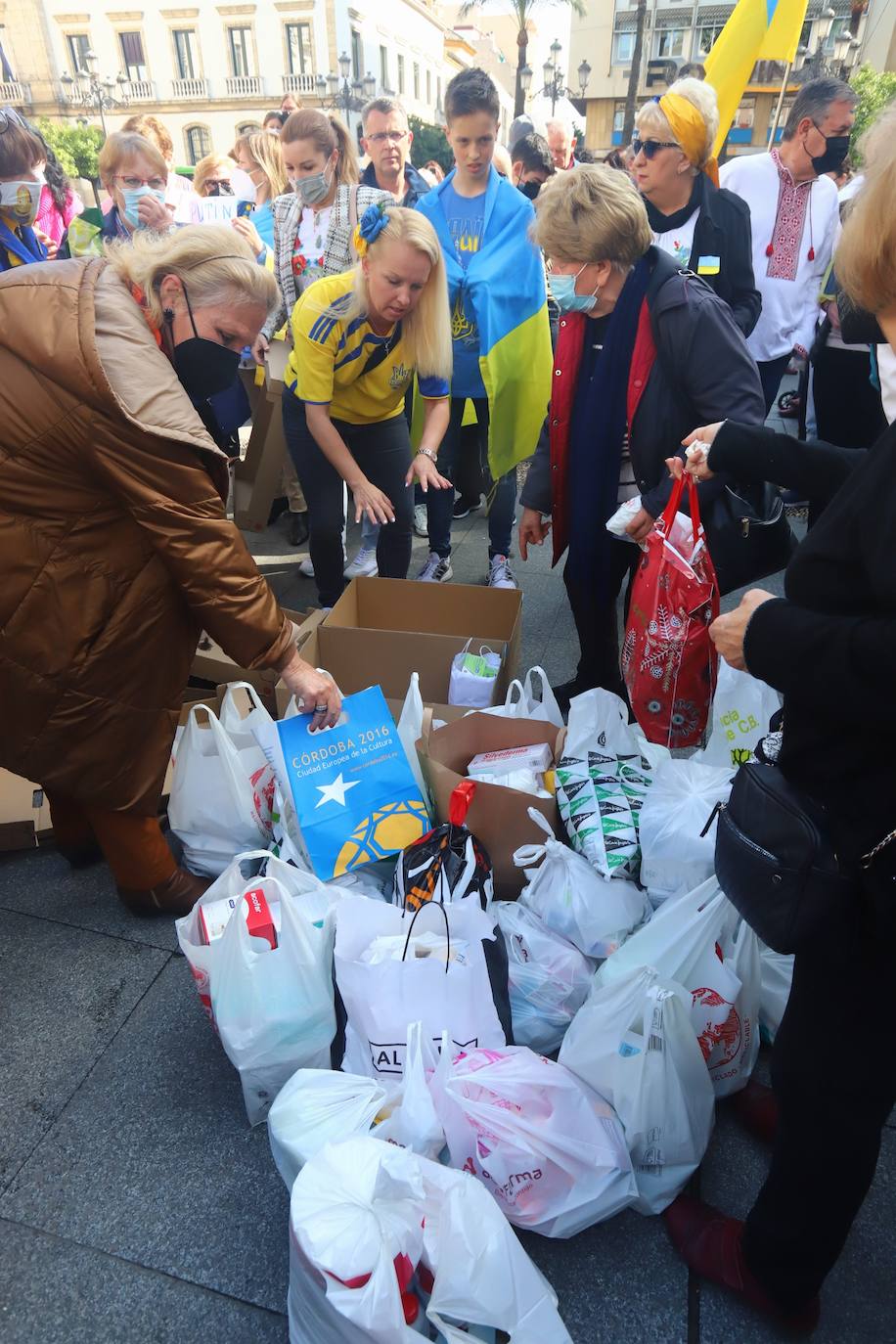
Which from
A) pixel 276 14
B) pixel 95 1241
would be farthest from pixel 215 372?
pixel 276 14

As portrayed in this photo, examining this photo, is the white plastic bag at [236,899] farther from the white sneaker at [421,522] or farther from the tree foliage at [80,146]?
the tree foliage at [80,146]

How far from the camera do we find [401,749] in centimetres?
208

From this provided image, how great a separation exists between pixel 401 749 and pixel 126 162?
362cm

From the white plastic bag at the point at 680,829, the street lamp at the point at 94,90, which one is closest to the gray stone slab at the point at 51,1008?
the white plastic bag at the point at 680,829

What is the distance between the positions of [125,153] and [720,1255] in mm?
4851

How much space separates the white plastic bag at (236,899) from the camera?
5.57 feet

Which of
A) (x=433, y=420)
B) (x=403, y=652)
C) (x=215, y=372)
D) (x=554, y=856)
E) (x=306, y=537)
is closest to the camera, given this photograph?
(x=215, y=372)

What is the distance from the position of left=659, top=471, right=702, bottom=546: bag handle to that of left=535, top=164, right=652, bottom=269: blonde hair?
726 mm

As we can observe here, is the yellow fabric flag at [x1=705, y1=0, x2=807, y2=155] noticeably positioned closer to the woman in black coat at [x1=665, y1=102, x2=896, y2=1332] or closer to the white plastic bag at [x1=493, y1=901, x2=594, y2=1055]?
the woman in black coat at [x1=665, y1=102, x2=896, y2=1332]

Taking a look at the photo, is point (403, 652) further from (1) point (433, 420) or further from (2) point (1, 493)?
(2) point (1, 493)

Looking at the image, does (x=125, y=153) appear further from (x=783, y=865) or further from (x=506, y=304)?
(x=783, y=865)

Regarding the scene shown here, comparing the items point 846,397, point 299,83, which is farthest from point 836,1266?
point 299,83

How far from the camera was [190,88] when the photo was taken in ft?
147

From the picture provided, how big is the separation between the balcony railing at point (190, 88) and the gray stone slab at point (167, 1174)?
5556 centimetres
